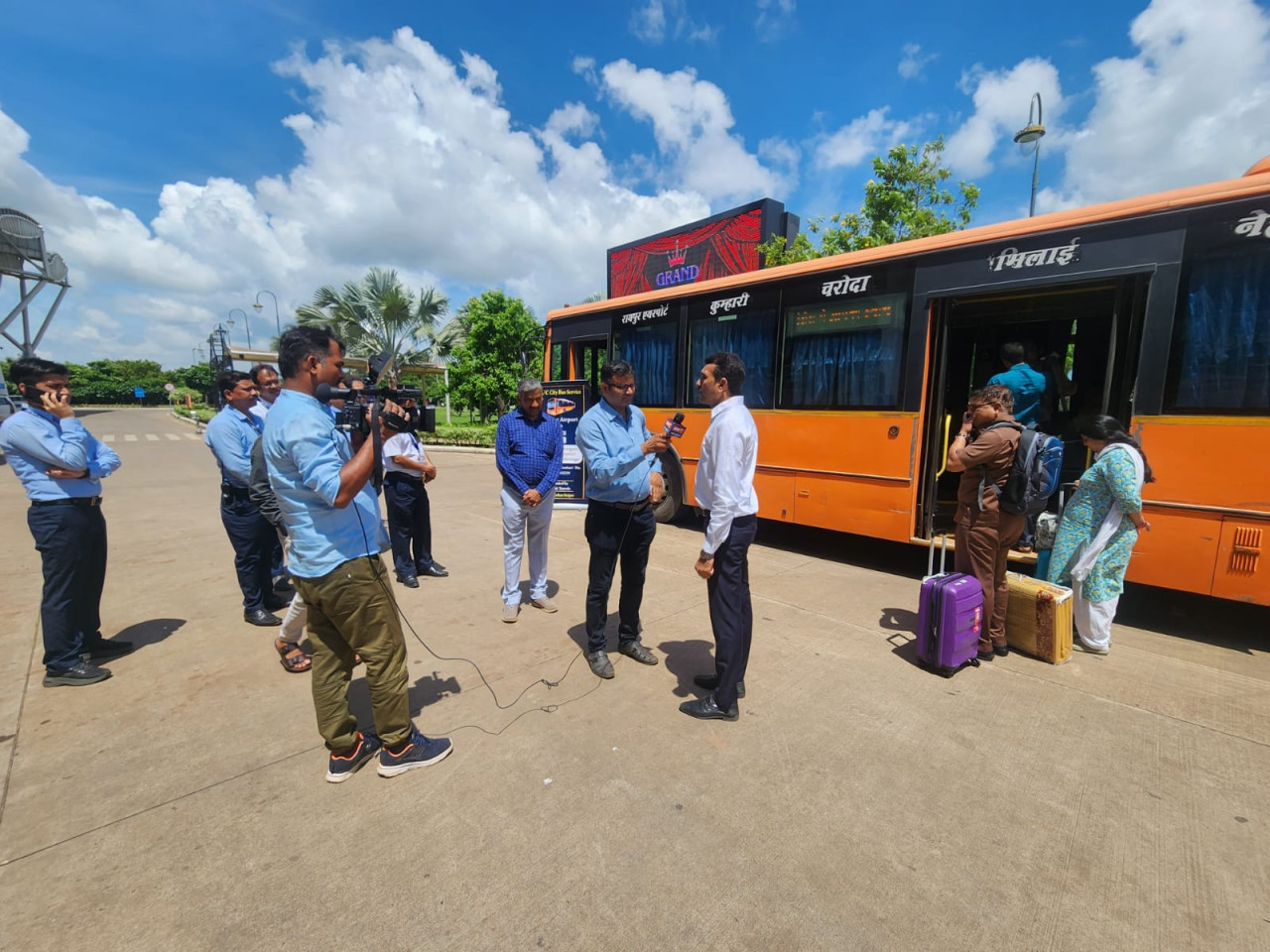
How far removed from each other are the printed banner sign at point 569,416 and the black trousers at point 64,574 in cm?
563

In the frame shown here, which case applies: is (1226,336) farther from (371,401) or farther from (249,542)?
(249,542)

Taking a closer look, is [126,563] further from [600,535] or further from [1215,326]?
[1215,326]

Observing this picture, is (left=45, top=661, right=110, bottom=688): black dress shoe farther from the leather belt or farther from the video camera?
the leather belt

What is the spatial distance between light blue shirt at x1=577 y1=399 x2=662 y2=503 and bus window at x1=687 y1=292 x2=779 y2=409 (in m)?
3.27

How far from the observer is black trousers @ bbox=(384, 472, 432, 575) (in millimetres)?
5648

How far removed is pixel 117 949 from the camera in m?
1.80

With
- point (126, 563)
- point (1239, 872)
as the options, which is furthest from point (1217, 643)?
point (126, 563)

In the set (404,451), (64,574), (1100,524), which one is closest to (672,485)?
(404,451)

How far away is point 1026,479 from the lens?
149 inches

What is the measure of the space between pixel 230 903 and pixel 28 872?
2.82 ft

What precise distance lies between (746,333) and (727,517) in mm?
4568

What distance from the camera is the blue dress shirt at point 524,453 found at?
15.3 ft

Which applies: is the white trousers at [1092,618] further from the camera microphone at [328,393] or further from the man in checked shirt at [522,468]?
the camera microphone at [328,393]

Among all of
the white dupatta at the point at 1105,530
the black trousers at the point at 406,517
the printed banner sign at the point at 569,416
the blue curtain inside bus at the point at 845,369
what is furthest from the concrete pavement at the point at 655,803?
the printed banner sign at the point at 569,416
